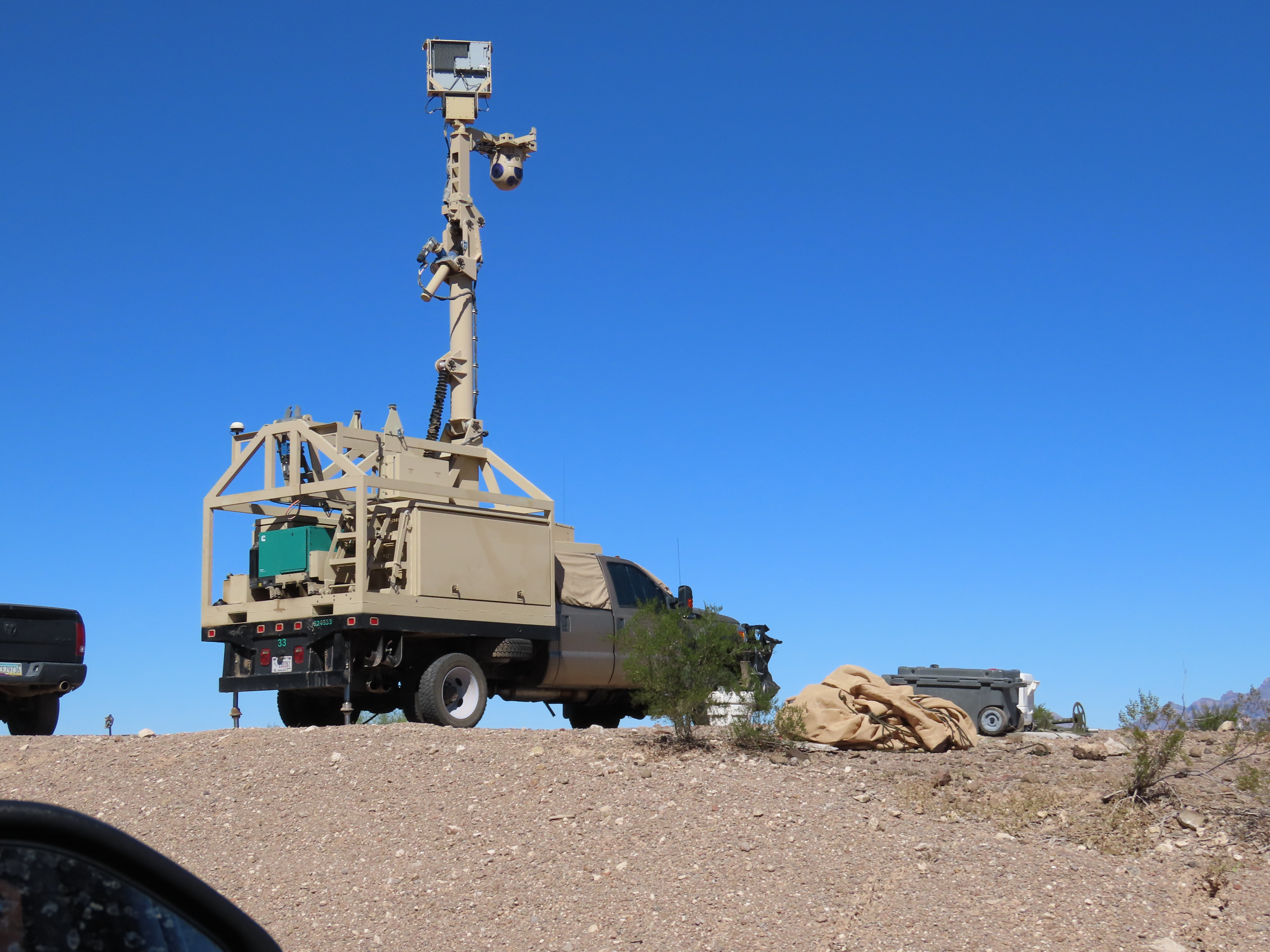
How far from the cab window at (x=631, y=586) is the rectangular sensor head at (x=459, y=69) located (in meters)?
7.14

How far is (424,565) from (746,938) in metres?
6.56

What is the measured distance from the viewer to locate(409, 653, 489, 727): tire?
1254cm

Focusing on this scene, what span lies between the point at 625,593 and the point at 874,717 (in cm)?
346

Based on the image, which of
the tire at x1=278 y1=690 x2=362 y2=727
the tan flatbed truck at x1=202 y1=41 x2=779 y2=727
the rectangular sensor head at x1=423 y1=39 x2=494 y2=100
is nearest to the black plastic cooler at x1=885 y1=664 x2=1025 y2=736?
the tan flatbed truck at x1=202 y1=41 x2=779 y2=727

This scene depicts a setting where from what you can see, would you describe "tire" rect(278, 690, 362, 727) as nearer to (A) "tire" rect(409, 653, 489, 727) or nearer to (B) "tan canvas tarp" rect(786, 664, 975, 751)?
(A) "tire" rect(409, 653, 489, 727)

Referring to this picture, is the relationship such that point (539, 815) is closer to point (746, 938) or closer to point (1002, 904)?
point (746, 938)

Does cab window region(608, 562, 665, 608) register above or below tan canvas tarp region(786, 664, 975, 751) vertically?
above

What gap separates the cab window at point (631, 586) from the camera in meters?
14.9

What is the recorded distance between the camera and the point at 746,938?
22.7 ft

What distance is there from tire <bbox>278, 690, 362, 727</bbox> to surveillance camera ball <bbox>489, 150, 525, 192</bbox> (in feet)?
25.2

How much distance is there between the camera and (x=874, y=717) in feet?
41.3

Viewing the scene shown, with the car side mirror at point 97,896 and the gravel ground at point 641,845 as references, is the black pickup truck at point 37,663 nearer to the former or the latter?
the gravel ground at point 641,845

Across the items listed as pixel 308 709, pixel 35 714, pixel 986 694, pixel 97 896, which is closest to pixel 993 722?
pixel 986 694

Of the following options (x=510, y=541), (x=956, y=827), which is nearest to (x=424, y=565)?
(x=510, y=541)
